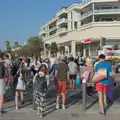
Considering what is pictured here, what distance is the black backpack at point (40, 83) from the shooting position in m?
9.12

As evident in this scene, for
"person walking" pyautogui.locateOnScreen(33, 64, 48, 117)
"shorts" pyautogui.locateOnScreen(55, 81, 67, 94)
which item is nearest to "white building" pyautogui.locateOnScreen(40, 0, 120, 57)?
"shorts" pyautogui.locateOnScreen(55, 81, 67, 94)

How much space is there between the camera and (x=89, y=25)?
253 feet

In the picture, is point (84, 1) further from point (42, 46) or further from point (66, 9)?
point (42, 46)

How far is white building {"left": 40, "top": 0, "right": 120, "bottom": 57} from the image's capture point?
73688 millimetres

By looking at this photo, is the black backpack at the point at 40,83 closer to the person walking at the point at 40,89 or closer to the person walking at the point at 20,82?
the person walking at the point at 40,89

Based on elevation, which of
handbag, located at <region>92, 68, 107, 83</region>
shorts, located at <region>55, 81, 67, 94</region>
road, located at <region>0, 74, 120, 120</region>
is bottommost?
road, located at <region>0, 74, 120, 120</region>

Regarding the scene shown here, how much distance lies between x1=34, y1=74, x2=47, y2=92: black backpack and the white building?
6220 cm

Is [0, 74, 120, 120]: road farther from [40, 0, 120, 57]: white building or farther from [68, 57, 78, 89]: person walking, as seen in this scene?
[40, 0, 120, 57]: white building

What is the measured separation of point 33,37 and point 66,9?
12610 millimetres

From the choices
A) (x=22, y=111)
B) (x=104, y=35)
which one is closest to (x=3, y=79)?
(x=22, y=111)

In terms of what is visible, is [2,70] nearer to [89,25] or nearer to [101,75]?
[101,75]

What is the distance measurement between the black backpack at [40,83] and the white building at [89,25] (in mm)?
62201

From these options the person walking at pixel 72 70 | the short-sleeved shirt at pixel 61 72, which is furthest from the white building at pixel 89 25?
the short-sleeved shirt at pixel 61 72

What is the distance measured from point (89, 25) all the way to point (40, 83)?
226 feet
